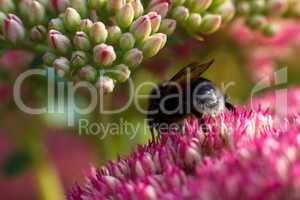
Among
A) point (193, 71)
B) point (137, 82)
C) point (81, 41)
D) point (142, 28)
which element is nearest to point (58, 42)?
point (81, 41)

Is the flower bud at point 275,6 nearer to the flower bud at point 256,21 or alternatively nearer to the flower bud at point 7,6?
the flower bud at point 256,21

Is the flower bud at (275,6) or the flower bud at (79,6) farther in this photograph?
the flower bud at (275,6)

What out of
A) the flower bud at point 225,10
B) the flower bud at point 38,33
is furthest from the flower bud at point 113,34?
the flower bud at point 225,10

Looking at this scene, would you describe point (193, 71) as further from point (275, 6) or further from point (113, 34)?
point (275, 6)

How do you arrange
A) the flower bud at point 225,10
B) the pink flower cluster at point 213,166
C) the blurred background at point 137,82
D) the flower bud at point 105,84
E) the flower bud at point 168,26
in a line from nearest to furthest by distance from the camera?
the pink flower cluster at point 213,166 < the flower bud at point 105,84 < the flower bud at point 168,26 < the flower bud at point 225,10 < the blurred background at point 137,82

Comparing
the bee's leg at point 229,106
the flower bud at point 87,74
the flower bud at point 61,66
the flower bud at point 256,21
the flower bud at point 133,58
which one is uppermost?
the flower bud at point 256,21

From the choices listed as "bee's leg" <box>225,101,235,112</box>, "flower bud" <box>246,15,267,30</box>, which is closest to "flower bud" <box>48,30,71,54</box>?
"bee's leg" <box>225,101,235,112</box>
